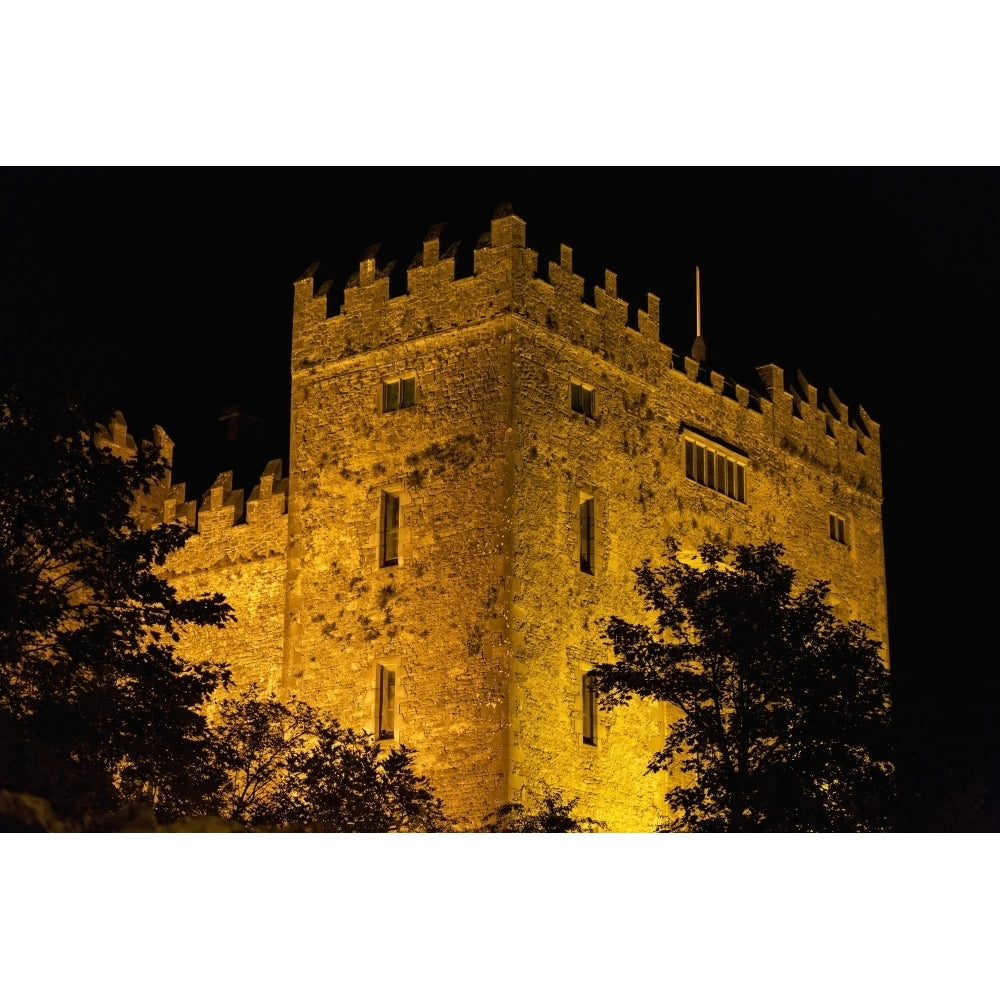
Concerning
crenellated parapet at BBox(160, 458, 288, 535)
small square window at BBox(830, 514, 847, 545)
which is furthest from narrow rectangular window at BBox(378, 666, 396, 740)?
small square window at BBox(830, 514, 847, 545)

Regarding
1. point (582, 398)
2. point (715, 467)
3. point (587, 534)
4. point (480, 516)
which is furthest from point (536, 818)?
point (715, 467)

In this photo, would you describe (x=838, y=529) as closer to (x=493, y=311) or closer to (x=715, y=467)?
(x=715, y=467)

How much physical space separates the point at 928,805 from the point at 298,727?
1000 cm

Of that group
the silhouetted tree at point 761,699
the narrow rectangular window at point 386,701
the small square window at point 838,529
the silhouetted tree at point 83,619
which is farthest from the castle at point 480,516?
the silhouetted tree at point 83,619

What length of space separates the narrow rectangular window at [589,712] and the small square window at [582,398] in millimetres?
4445

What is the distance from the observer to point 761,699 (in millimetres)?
36781

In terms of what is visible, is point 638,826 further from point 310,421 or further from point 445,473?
point 310,421

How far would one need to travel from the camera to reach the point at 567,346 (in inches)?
1511

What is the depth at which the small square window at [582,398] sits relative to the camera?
38.4 m

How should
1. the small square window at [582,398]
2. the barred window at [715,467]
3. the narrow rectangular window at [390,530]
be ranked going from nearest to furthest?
the narrow rectangular window at [390,530] < the small square window at [582,398] < the barred window at [715,467]

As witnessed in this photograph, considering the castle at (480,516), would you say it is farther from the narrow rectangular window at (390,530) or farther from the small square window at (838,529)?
the small square window at (838,529)

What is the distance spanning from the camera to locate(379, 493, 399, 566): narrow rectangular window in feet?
124

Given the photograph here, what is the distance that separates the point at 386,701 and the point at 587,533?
14.3ft

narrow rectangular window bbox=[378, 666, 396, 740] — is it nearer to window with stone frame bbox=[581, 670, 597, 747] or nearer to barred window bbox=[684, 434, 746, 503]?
window with stone frame bbox=[581, 670, 597, 747]
